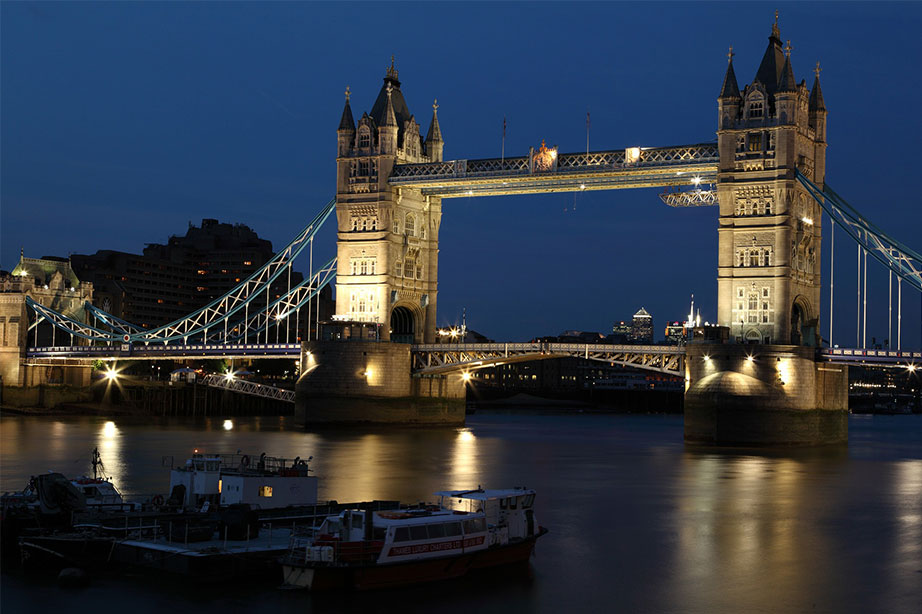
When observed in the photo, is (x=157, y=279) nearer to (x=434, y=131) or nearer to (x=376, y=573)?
(x=434, y=131)

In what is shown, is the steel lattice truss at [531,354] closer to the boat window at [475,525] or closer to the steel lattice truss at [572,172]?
the steel lattice truss at [572,172]

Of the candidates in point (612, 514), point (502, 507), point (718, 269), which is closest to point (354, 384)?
point (718, 269)

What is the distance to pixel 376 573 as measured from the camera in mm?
25375

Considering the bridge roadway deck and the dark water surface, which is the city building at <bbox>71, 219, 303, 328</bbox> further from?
the dark water surface

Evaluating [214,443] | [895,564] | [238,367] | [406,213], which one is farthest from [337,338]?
[238,367]

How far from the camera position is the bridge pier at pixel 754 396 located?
63750mm

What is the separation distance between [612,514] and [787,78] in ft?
121

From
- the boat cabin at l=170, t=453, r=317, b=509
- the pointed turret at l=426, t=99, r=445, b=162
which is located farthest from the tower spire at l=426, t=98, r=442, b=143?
the boat cabin at l=170, t=453, r=317, b=509

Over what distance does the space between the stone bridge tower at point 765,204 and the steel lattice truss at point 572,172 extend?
2.17m

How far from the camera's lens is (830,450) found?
2562 inches

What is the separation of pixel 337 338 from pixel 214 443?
49.4ft

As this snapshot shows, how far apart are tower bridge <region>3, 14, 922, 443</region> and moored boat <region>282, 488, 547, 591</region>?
3804 cm

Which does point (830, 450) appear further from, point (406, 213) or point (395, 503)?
point (395, 503)

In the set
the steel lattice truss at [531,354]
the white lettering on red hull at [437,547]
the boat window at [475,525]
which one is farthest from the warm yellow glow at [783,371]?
the white lettering on red hull at [437,547]
